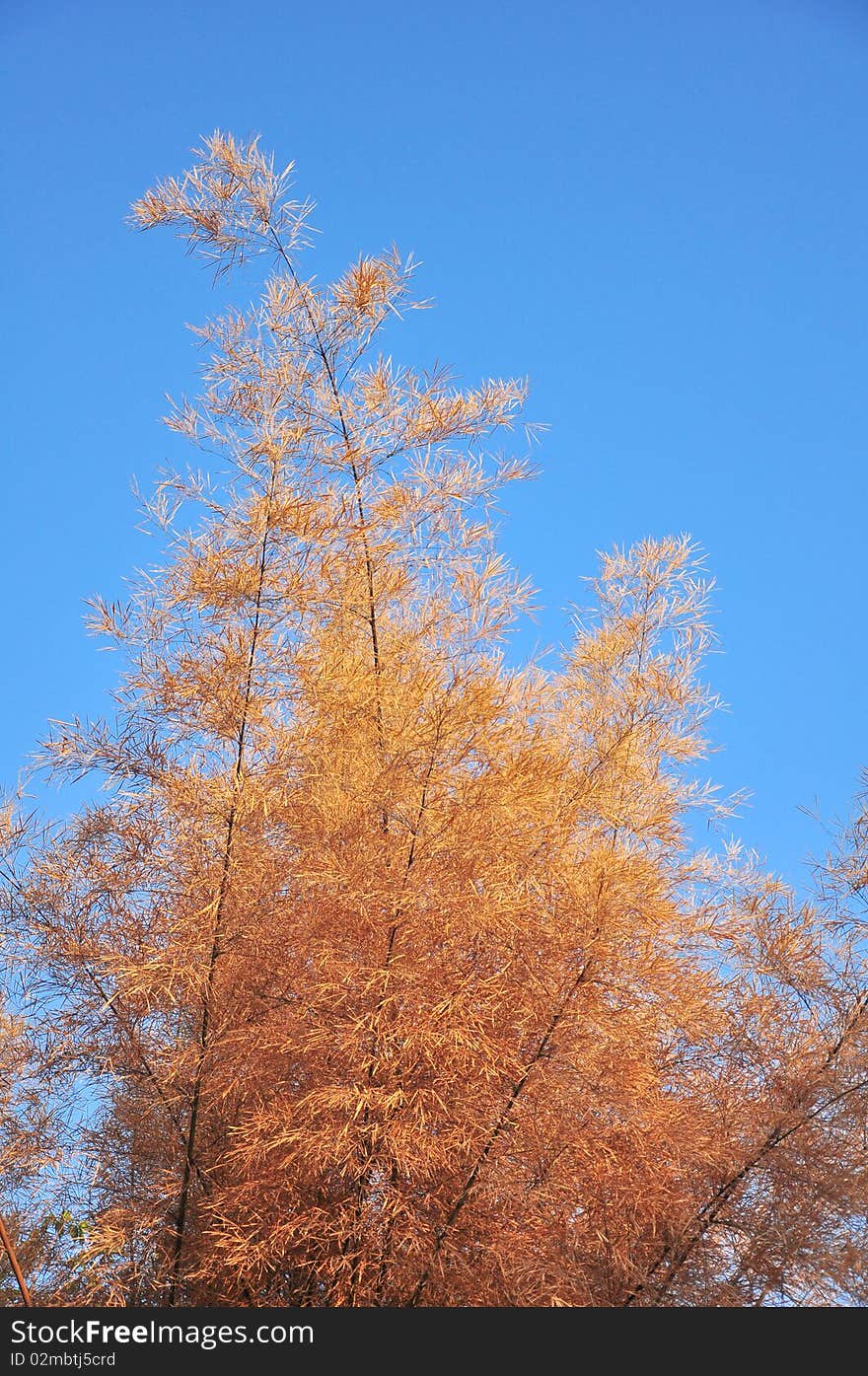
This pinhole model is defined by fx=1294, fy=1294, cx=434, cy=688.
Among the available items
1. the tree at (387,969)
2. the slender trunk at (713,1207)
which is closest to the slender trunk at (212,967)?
the tree at (387,969)

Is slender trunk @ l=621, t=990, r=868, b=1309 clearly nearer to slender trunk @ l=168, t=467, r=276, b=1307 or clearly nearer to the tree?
the tree

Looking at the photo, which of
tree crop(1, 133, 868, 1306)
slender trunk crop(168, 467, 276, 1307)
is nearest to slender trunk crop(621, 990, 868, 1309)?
tree crop(1, 133, 868, 1306)

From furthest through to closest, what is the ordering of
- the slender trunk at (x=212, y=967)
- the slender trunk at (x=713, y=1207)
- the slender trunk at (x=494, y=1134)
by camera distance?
the slender trunk at (x=713, y=1207) → the slender trunk at (x=212, y=967) → the slender trunk at (x=494, y=1134)

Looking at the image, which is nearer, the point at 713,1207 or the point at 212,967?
the point at 212,967

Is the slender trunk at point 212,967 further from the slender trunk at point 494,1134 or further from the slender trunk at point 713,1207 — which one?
the slender trunk at point 713,1207

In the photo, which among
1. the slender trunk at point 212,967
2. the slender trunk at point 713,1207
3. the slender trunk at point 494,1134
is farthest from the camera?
the slender trunk at point 713,1207

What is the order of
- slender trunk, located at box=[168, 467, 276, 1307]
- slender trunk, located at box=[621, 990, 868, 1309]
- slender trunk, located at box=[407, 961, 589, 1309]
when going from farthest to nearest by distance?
slender trunk, located at box=[621, 990, 868, 1309] → slender trunk, located at box=[168, 467, 276, 1307] → slender trunk, located at box=[407, 961, 589, 1309]

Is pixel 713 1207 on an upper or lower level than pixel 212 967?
lower

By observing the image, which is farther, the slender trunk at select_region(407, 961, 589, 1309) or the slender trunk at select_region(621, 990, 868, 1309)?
the slender trunk at select_region(621, 990, 868, 1309)

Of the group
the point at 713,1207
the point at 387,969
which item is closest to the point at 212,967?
the point at 387,969

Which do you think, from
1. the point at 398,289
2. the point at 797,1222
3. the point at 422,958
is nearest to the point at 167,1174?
the point at 422,958

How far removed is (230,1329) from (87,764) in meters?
1.94

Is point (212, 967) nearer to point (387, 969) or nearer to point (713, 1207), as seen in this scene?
point (387, 969)

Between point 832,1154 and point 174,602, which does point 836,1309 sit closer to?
point 832,1154
